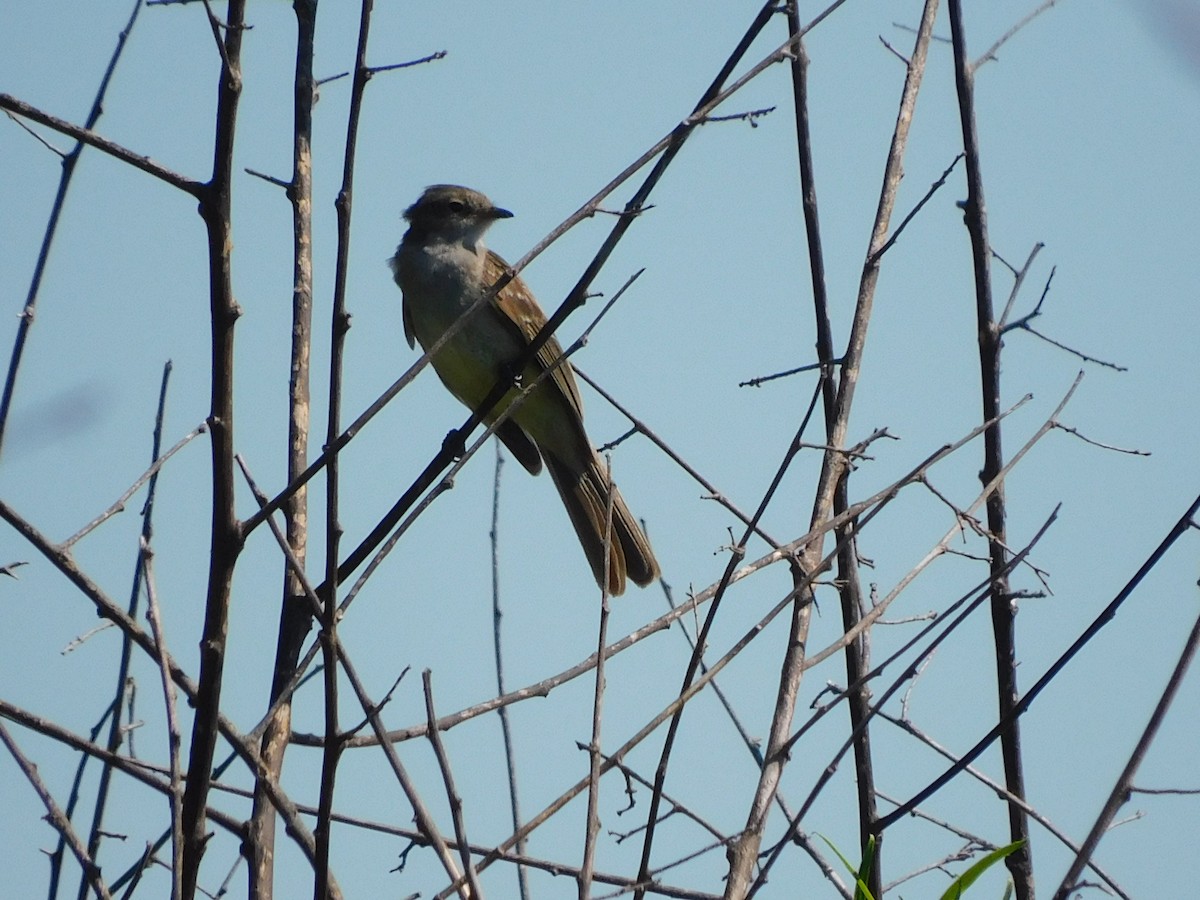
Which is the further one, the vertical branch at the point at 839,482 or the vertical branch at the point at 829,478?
the vertical branch at the point at 839,482

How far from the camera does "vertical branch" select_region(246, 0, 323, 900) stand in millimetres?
3055

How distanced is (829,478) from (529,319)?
4.30m

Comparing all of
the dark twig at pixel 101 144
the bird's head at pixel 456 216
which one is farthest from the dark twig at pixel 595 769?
the bird's head at pixel 456 216

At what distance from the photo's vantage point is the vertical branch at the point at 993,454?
3324mm

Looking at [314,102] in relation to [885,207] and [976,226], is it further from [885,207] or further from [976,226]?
[976,226]

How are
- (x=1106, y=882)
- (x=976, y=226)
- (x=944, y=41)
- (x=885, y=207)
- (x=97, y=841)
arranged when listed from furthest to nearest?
(x=944, y=41) → (x=976, y=226) → (x=885, y=207) → (x=97, y=841) → (x=1106, y=882)

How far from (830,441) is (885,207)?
0.67 meters

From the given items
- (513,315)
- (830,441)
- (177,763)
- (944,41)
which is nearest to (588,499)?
(513,315)

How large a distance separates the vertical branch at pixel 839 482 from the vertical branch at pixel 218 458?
138 centimetres

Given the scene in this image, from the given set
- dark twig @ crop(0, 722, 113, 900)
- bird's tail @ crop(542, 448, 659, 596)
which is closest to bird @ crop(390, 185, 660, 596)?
bird's tail @ crop(542, 448, 659, 596)

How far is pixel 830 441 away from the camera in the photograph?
3441 mm

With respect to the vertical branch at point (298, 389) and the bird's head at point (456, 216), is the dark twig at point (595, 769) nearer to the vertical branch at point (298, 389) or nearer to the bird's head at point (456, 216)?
the vertical branch at point (298, 389)

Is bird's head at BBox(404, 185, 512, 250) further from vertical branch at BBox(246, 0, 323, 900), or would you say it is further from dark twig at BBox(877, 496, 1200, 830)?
dark twig at BBox(877, 496, 1200, 830)

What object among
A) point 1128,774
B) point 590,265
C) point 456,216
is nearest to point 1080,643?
point 1128,774
